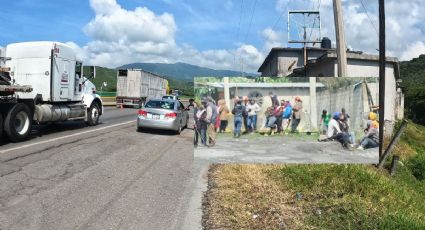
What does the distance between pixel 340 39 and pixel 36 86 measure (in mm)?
10676

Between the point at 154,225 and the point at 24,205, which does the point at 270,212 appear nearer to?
the point at 154,225

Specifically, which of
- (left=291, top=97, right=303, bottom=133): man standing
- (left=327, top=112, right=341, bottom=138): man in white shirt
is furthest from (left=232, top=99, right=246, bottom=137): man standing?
(left=327, top=112, right=341, bottom=138): man in white shirt

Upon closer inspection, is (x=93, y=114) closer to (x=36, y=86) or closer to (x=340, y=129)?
(x=36, y=86)

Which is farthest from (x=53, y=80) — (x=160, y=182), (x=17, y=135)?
(x=160, y=182)

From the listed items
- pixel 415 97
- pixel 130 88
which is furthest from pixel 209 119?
pixel 415 97

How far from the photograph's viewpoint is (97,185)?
874 cm

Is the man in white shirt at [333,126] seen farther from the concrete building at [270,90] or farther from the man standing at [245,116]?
the man standing at [245,116]

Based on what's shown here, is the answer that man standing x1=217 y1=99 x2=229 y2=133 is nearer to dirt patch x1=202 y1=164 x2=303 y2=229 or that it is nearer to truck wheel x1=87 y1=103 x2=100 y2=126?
dirt patch x1=202 y1=164 x2=303 y2=229

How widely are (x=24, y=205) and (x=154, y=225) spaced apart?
2.20 metres

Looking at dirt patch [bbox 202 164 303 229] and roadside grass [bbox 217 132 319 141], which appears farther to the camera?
roadside grass [bbox 217 132 319 141]

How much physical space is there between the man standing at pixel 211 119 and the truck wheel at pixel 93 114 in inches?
537

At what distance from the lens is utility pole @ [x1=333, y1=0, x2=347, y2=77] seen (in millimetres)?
10266

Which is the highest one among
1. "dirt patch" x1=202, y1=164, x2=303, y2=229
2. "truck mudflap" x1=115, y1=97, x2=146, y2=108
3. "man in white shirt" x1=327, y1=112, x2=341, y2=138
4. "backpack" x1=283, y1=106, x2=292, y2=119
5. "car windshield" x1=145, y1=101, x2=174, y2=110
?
"truck mudflap" x1=115, y1=97, x2=146, y2=108

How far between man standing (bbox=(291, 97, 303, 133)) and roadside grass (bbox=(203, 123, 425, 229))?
136 centimetres
